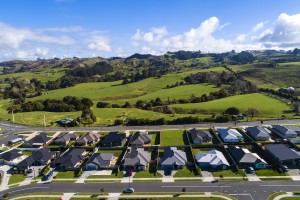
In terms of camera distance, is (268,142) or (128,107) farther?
(128,107)

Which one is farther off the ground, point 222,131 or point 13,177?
point 222,131

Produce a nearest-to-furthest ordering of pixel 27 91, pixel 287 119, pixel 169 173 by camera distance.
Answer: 1. pixel 169 173
2. pixel 287 119
3. pixel 27 91

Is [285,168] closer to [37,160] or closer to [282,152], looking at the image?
[282,152]

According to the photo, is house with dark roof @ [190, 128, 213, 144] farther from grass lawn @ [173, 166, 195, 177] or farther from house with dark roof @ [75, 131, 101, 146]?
house with dark roof @ [75, 131, 101, 146]

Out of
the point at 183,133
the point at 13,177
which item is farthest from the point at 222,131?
the point at 13,177

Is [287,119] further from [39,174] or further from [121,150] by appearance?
[39,174]

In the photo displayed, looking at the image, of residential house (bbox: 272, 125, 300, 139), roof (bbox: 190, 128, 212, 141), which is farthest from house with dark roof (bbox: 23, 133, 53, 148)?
residential house (bbox: 272, 125, 300, 139)

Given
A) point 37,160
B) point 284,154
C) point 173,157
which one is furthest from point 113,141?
point 284,154

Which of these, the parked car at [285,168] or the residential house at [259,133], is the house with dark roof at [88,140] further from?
the parked car at [285,168]
